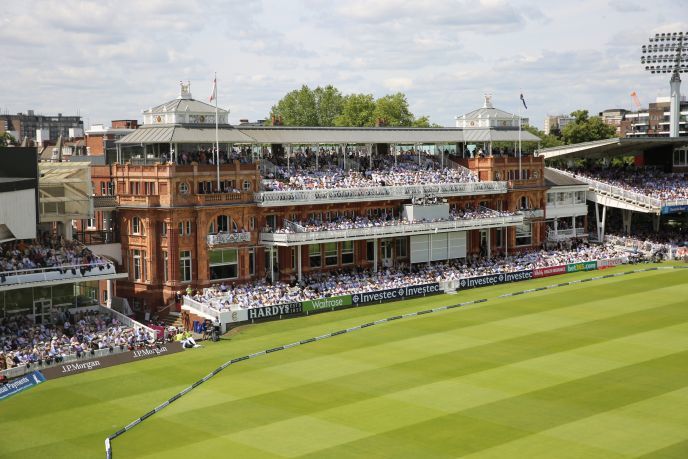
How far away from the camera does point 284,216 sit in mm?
63500

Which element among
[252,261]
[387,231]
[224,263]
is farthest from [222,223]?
[387,231]

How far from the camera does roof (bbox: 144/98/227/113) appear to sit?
61906mm

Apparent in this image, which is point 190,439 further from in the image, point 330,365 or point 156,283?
point 156,283

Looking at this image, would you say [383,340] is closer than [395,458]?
No

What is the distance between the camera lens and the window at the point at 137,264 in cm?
6041

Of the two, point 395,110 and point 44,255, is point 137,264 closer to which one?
point 44,255

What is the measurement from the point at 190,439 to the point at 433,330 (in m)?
20.9

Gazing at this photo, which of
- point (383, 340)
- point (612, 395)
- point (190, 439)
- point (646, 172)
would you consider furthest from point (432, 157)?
point (190, 439)

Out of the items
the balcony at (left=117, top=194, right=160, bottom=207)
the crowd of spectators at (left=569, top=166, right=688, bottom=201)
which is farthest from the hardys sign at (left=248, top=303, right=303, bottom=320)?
the crowd of spectators at (left=569, top=166, right=688, bottom=201)

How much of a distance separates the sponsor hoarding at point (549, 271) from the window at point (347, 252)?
13303 millimetres

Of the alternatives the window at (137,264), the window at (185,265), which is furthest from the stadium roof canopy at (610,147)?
the window at (137,264)

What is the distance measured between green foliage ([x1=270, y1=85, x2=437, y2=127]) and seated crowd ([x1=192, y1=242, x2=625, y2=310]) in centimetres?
4445

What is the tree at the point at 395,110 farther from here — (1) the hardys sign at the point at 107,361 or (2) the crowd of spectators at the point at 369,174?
(1) the hardys sign at the point at 107,361

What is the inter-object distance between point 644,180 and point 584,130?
114 feet
